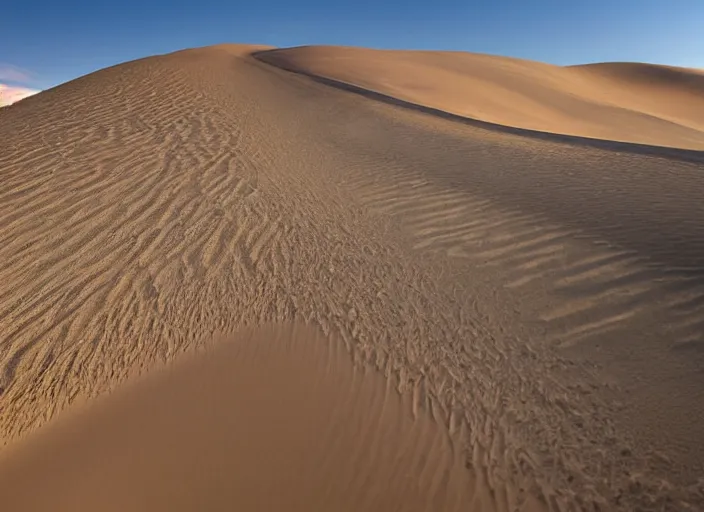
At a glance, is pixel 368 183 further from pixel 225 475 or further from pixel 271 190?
pixel 225 475

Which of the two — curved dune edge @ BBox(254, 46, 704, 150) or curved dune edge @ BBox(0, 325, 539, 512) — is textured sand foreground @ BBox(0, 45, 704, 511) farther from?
curved dune edge @ BBox(254, 46, 704, 150)

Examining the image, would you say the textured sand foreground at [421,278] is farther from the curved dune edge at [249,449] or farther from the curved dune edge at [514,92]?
the curved dune edge at [514,92]

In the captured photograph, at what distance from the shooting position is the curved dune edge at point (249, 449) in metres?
2.75

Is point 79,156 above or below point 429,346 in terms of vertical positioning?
above

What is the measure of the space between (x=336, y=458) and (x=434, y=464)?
2.08 feet

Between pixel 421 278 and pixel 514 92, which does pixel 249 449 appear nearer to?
pixel 421 278

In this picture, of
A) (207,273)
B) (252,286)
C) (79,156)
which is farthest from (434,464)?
(79,156)

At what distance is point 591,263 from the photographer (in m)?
4.47

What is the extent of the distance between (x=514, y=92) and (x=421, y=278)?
19336 mm

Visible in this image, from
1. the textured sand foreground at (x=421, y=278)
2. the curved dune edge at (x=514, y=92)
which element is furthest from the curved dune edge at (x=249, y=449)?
the curved dune edge at (x=514, y=92)

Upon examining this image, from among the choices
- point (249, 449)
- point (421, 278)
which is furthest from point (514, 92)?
point (249, 449)

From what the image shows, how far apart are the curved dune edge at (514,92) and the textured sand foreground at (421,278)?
6.98 metres

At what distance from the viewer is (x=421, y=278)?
4570 millimetres

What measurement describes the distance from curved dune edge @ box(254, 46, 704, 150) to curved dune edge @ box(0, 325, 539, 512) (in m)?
11.0
